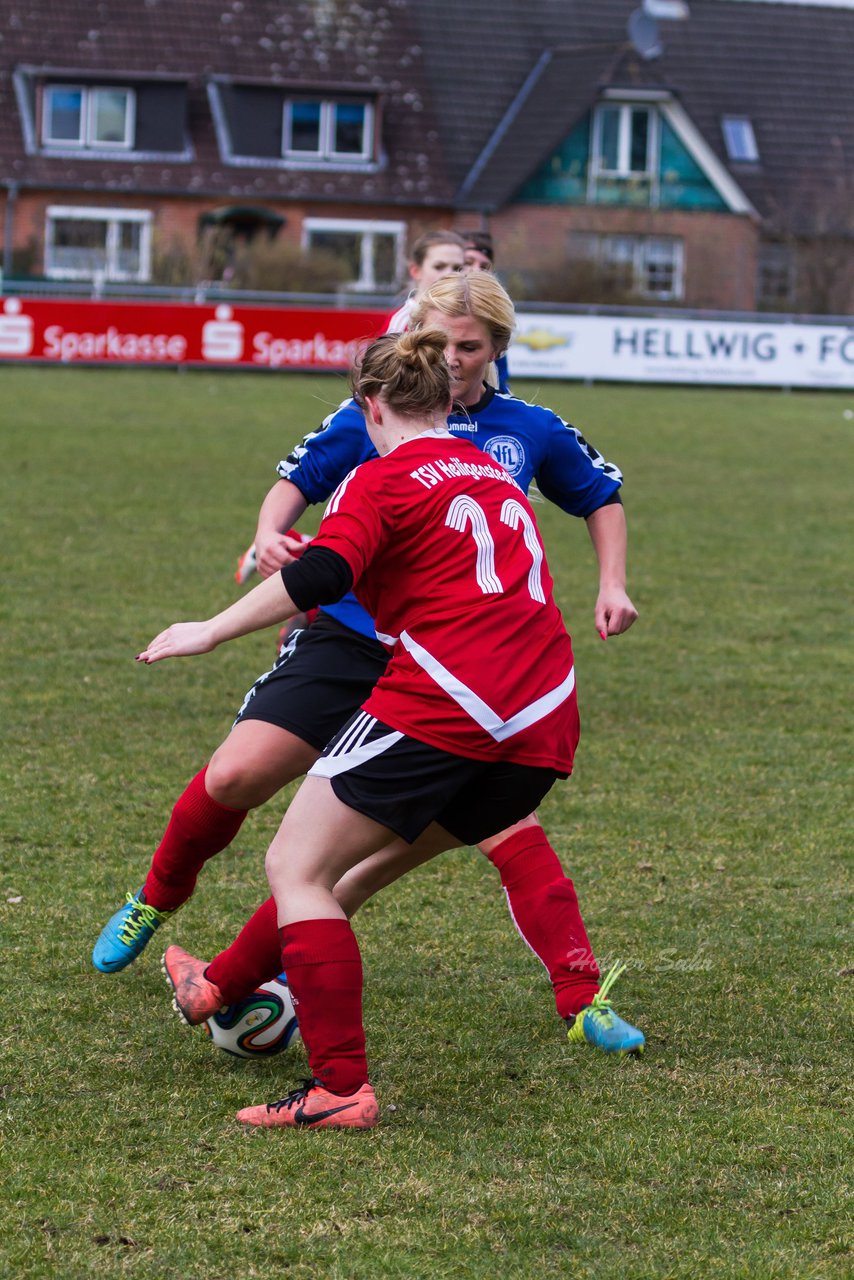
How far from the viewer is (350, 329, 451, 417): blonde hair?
357cm

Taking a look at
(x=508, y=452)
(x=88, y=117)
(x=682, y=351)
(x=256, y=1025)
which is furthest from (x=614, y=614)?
(x=88, y=117)

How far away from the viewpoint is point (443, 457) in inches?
141

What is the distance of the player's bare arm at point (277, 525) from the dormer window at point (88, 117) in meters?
36.6

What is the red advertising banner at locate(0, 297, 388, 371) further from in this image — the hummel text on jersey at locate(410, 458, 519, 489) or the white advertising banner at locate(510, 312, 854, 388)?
the hummel text on jersey at locate(410, 458, 519, 489)

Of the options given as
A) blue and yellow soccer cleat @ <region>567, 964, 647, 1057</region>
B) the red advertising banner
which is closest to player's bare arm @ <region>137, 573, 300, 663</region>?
blue and yellow soccer cleat @ <region>567, 964, 647, 1057</region>

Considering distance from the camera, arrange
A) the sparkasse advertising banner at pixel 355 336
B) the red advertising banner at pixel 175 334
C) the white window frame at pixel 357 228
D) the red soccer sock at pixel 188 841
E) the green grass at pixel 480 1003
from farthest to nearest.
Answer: the white window frame at pixel 357 228
the sparkasse advertising banner at pixel 355 336
the red advertising banner at pixel 175 334
the red soccer sock at pixel 188 841
the green grass at pixel 480 1003

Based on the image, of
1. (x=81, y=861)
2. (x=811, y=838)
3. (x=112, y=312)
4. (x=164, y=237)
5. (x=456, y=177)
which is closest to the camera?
(x=81, y=861)

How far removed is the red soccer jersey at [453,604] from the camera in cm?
349

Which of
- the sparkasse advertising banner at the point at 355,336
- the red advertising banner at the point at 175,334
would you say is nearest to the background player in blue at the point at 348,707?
the sparkasse advertising banner at the point at 355,336

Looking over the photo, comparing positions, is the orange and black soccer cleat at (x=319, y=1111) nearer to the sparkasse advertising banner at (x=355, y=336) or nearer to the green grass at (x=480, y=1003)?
the green grass at (x=480, y=1003)

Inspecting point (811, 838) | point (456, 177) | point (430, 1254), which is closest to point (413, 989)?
point (430, 1254)

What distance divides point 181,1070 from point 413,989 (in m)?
0.75

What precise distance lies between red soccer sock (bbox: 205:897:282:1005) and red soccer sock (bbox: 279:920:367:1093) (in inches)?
12.9

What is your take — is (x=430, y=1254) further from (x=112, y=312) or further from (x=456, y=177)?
(x=456, y=177)
